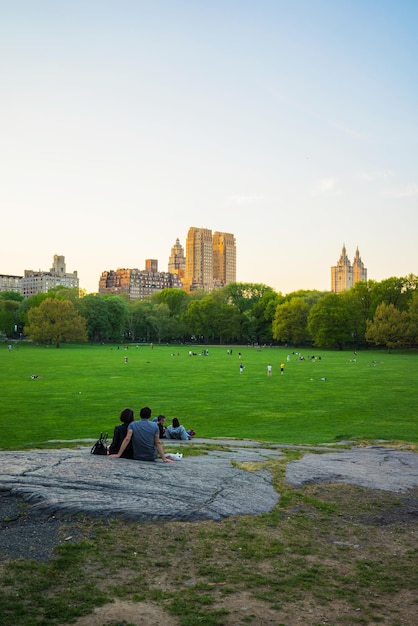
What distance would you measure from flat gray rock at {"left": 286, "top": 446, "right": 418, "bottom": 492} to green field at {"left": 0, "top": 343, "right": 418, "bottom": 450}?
5367 mm

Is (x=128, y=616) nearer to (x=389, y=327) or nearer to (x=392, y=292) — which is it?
(x=389, y=327)

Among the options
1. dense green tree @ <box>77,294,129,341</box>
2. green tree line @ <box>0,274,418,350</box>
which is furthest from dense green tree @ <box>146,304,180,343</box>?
dense green tree @ <box>77,294,129,341</box>

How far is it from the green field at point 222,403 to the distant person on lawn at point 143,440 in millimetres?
5536

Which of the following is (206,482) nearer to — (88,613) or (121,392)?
(88,613)

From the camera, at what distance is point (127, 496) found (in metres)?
11.0

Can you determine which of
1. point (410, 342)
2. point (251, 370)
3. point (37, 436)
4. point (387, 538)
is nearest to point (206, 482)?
point (387, 538)

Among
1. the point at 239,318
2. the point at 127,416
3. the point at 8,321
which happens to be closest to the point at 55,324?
the point at 8,321

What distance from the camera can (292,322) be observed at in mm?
135500

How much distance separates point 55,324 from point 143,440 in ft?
383

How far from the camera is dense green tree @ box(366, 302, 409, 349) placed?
113312 millimetres

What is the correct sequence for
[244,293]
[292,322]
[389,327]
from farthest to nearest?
[244,293] < [292,322] < [389,327]

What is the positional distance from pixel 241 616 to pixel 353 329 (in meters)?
126

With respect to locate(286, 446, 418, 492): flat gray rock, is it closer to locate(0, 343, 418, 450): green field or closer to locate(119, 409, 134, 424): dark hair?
locate(119, 409, 134, 424): dark hair

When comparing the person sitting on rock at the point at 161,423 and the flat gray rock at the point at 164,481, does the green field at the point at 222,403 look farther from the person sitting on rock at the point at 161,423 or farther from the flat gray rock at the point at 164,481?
the flat gray rock at the point at 164,481
